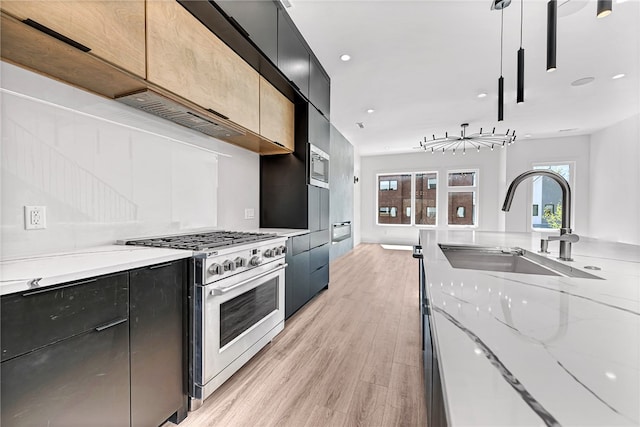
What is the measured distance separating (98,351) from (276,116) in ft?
7.17

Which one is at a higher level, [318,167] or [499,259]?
[318,167]

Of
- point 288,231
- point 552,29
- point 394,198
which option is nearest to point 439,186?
point 394,198

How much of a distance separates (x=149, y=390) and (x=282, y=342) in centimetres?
112

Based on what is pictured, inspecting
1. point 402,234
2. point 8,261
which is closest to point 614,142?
point 402,234

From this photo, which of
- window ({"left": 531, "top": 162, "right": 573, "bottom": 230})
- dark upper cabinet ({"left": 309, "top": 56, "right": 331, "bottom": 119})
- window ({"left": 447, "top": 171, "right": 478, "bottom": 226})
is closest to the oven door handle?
dark upper cabinet ({"left": 309, "top": 56, "right": 331, "bottom": 119})

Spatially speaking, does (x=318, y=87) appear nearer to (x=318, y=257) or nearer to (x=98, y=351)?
(x=318, y=257)

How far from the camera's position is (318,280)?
3.29 m

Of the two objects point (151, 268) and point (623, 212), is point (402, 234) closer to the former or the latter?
point (623, 212)

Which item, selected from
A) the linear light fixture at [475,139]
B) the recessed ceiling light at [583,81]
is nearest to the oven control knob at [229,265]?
the linear light fixture at [475,139]

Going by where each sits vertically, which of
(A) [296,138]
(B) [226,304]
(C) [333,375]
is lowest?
(C) [333,375]

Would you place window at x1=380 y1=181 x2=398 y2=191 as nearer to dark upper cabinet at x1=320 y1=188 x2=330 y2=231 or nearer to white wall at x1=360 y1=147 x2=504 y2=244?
white wall at x1=360 y1=147 x2=504 y2=244

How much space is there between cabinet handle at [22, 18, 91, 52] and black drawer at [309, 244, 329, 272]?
92.9 inches

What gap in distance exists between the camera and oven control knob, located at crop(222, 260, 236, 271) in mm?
1596

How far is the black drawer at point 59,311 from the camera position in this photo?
0.84 meters
